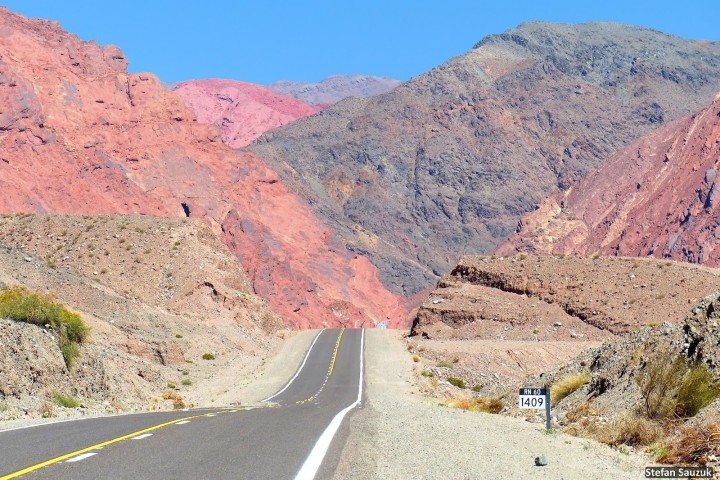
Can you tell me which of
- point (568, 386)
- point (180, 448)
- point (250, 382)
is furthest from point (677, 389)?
point (250, 382)

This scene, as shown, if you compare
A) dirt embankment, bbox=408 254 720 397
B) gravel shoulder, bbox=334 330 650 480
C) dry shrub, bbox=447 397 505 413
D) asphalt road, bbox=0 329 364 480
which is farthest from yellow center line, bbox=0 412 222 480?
dirt embankment, bbox=408 254 720 397

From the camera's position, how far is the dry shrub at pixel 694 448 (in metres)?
13.5

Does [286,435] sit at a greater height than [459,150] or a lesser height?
lesser

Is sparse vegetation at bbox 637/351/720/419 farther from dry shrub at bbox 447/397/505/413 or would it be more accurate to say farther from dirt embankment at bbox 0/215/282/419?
dirt embankment at bbox 0/215/282/419

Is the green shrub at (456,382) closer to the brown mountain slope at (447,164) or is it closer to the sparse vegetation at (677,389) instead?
the sparse vegetation at (677,389)

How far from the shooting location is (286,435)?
632 inches

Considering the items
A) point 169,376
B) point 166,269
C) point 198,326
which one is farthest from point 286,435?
point 166,269

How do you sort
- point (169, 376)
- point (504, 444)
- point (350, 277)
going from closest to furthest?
point (504, 444) → point (169, 376) → point (350, 277)

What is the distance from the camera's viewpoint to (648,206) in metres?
150

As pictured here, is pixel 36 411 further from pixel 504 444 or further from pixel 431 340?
pixel 431 340

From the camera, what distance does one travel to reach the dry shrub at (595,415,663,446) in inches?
645

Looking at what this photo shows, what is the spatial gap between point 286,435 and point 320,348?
54224 millimetres

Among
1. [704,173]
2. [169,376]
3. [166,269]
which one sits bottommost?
[169,376]

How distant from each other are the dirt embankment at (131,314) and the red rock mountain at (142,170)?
29.1 metres
